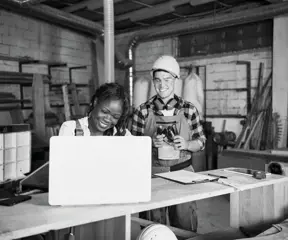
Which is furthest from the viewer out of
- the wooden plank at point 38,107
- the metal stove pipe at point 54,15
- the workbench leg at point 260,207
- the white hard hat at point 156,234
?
the wooden plank at point 38,107

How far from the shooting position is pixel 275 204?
215 centimetres

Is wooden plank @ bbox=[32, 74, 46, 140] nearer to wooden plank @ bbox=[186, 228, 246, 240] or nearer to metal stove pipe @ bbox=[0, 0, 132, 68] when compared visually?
metal stove pipe @ bbox=[0, 0, 132, 68]

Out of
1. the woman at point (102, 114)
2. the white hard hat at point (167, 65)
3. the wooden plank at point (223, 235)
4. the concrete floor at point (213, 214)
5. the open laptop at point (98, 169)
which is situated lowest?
the concrete floor at point (213, 214)

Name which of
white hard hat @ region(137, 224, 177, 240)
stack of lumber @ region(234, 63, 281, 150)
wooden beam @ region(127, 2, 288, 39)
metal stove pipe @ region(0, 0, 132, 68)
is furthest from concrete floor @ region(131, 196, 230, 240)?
metal stove pipe @ region(0, 0, 132, 68)

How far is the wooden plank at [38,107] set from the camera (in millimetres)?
4871

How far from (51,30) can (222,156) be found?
3525 millimetres

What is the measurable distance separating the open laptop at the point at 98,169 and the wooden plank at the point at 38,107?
3.73m

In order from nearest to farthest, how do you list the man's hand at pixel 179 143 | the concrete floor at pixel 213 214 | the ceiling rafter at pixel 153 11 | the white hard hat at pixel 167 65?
the man's hand at pixel 179 143 → the white hard hat at pixel 167 65 → the concrete floor at pixel 213 214 → the ceiling rafter at pixel 153 11

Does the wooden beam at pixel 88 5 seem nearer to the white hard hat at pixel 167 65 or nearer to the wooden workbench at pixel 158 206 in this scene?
the white hard hat at pixel 167 65

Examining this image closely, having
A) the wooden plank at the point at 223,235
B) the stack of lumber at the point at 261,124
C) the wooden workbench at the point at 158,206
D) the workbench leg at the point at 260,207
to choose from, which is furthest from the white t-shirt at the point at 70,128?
the stack of lumber at the point at 261,124

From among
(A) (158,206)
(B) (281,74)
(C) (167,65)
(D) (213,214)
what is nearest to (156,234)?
(A) (158,206)

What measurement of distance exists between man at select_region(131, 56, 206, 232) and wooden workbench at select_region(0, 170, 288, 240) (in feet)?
1.23

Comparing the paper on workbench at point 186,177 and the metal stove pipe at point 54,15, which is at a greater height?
the metal stove pipe at point 54,15

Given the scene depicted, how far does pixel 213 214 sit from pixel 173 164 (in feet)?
6.13
